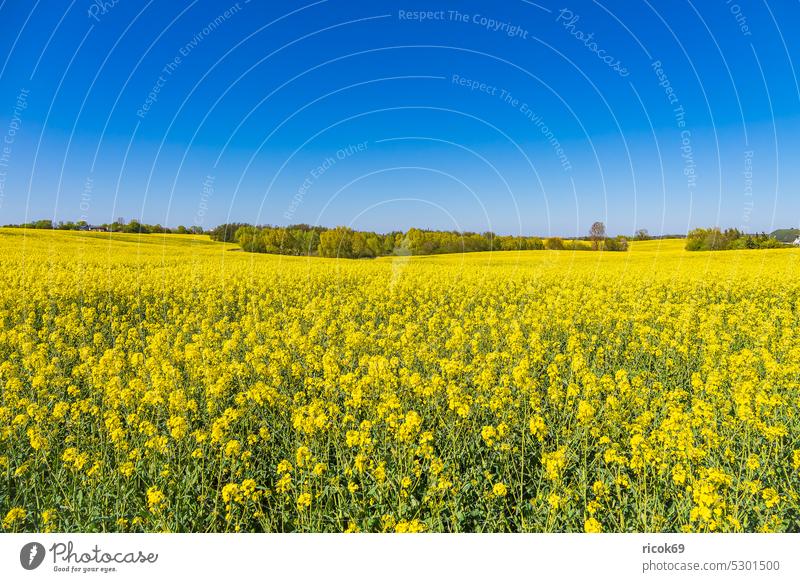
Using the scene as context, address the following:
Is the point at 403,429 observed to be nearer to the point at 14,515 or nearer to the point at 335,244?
the point at 14,515

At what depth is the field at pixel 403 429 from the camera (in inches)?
146

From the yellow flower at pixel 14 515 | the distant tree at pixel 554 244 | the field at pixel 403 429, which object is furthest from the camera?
the distant tree at pixel 554 244

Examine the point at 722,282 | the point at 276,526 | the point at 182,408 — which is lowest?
the point at 276,526

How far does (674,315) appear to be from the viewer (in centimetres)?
1155

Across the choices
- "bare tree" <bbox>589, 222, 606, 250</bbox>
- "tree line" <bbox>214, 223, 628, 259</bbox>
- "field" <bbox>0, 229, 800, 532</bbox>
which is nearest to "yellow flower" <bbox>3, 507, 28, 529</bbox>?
"field" <bbox>0, 229, 800, 532</bbox>

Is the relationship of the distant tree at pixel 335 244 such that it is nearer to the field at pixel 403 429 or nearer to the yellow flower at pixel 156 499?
the field at pixel 403 429

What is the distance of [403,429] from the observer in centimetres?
401

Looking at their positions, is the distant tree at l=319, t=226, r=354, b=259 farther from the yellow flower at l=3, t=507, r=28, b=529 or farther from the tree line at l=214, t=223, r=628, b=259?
the yellow flower at l=3, t=507, r=28, b=529

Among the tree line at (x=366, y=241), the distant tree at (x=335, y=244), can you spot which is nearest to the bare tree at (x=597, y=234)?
the tree line at (x=366, y=241)

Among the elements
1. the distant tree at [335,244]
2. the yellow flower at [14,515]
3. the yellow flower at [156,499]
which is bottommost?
the yellow flower at [14,515]

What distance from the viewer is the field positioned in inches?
146

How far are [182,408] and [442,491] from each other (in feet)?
10.5

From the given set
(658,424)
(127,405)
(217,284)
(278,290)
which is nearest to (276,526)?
(127,405)
